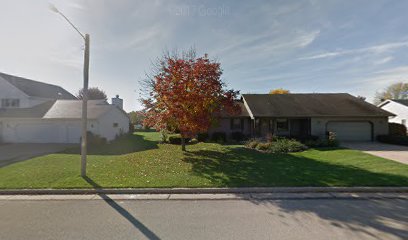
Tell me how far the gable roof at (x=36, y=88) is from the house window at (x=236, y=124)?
27084mm

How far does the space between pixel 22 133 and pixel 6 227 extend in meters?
20.3

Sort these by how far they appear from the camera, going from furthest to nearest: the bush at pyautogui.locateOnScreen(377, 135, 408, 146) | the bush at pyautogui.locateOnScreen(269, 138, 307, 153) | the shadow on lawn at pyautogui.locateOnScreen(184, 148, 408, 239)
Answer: the bush at pyautogui.locateOnScreen(377, 135, 408, 146), the bush at pyautogui.locateOnScreen(269, 138, 307, 153), the shadow on lawn at pyautogui.locateOnScreen(184, 148, 408, 239)

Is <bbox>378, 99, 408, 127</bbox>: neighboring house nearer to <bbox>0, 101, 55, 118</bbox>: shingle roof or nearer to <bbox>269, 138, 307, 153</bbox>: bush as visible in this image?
<bbox>269, 138, 307, 153</bbox>: bush

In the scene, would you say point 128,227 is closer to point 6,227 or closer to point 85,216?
point 85,216

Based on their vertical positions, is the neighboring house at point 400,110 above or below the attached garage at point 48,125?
above

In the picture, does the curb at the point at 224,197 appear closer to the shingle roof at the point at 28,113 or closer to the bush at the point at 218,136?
the bush at the point at 218,136

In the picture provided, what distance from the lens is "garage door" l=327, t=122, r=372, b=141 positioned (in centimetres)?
1884

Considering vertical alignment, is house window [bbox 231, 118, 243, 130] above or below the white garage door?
above

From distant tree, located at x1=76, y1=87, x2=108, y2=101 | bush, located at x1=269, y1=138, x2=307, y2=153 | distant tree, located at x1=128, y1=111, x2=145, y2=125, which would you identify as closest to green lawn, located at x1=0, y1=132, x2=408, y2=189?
bush, located at x1=269, y1=138, x2=307, y2=153

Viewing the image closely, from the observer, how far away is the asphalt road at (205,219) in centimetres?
392

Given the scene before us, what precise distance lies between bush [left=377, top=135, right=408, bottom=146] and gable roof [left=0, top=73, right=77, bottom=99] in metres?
40.1

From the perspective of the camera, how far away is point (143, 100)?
12.9m

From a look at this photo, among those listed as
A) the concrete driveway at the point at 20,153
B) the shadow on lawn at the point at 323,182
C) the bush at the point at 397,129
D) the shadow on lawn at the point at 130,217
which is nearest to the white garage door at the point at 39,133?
the concrete driveway at the point at 20,153

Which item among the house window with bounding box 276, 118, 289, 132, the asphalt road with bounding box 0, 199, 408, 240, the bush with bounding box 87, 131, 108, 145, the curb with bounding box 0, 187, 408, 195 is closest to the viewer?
the asphalt road with bounding box 0, 199, 408, 240
